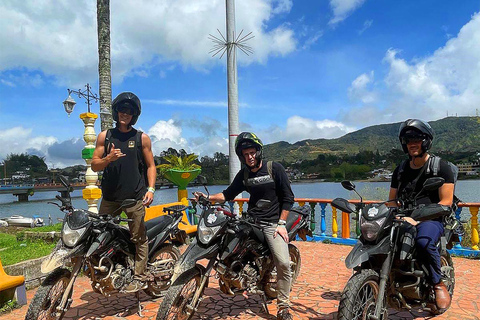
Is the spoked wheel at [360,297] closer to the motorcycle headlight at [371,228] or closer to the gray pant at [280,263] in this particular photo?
the motorcycle headlight at [371,228]

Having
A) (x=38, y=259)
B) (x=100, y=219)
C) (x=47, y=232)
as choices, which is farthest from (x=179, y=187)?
(x=100, y=219)

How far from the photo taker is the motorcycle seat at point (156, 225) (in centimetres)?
382

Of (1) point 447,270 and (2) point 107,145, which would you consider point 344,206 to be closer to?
(1) point 447,270

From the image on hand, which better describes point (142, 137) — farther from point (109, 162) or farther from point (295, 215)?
point (295, 215)

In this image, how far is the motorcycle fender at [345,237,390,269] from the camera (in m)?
2.63

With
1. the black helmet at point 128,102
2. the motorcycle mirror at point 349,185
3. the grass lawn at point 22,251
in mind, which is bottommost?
the grass lawn at point 22,251

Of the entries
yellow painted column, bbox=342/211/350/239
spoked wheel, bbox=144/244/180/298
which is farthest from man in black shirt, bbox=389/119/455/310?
yellow painted column, bbox=342/211/350/239

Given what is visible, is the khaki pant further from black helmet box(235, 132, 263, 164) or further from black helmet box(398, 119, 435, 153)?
black helmet box(398, 119, 435, 153)

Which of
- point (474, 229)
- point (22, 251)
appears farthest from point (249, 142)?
point (474, 229)

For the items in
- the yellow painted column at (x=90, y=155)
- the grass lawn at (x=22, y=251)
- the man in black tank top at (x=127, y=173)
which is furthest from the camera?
the yellow painted column at (x=90, y=155)

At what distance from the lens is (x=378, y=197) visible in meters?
11.3

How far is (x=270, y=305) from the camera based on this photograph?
381 centimetres

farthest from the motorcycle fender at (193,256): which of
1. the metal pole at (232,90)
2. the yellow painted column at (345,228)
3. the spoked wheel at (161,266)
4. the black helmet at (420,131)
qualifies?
the yellow painted column at (345,228)

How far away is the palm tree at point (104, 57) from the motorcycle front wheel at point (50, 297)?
737 centimetres
